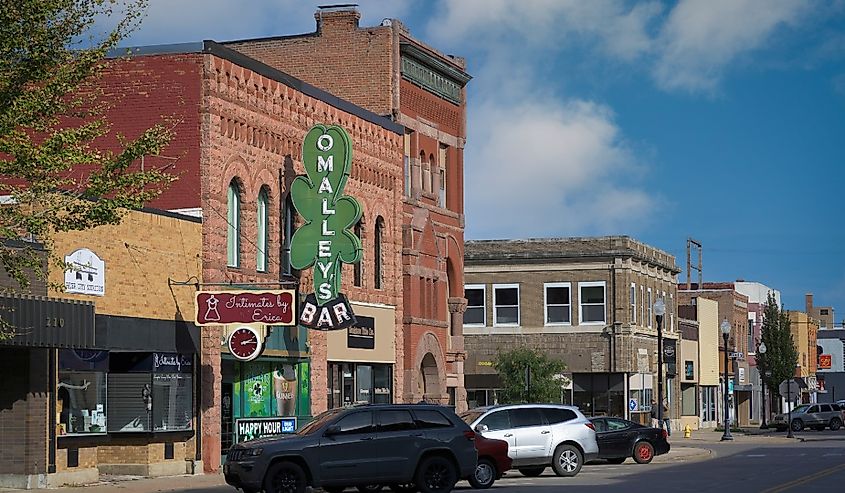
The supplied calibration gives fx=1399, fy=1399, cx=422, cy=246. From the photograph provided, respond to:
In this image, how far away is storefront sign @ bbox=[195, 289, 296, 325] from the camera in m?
32.0

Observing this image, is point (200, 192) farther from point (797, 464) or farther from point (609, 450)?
point (797, 464)

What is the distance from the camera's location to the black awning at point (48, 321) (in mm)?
25516

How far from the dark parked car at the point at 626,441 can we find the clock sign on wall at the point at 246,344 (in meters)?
10.7

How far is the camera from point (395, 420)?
26.8 meters

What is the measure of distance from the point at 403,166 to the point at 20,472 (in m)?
20.9

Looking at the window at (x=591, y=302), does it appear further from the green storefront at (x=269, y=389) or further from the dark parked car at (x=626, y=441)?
the green storefront at (x=269, y=389)

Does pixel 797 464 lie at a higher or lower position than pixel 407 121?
lower

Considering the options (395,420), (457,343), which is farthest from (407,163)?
(395,420)

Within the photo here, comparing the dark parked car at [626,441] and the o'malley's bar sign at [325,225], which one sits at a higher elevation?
the o'malley's bar sign at [325,225]

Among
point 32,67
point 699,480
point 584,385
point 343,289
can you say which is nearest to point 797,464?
point 699,480

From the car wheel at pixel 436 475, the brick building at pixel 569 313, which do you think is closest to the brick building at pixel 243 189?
the car wheel at pixel 436 475

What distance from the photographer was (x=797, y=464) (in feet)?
123

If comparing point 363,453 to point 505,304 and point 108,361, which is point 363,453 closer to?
point 108,361

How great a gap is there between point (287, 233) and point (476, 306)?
30.6m
